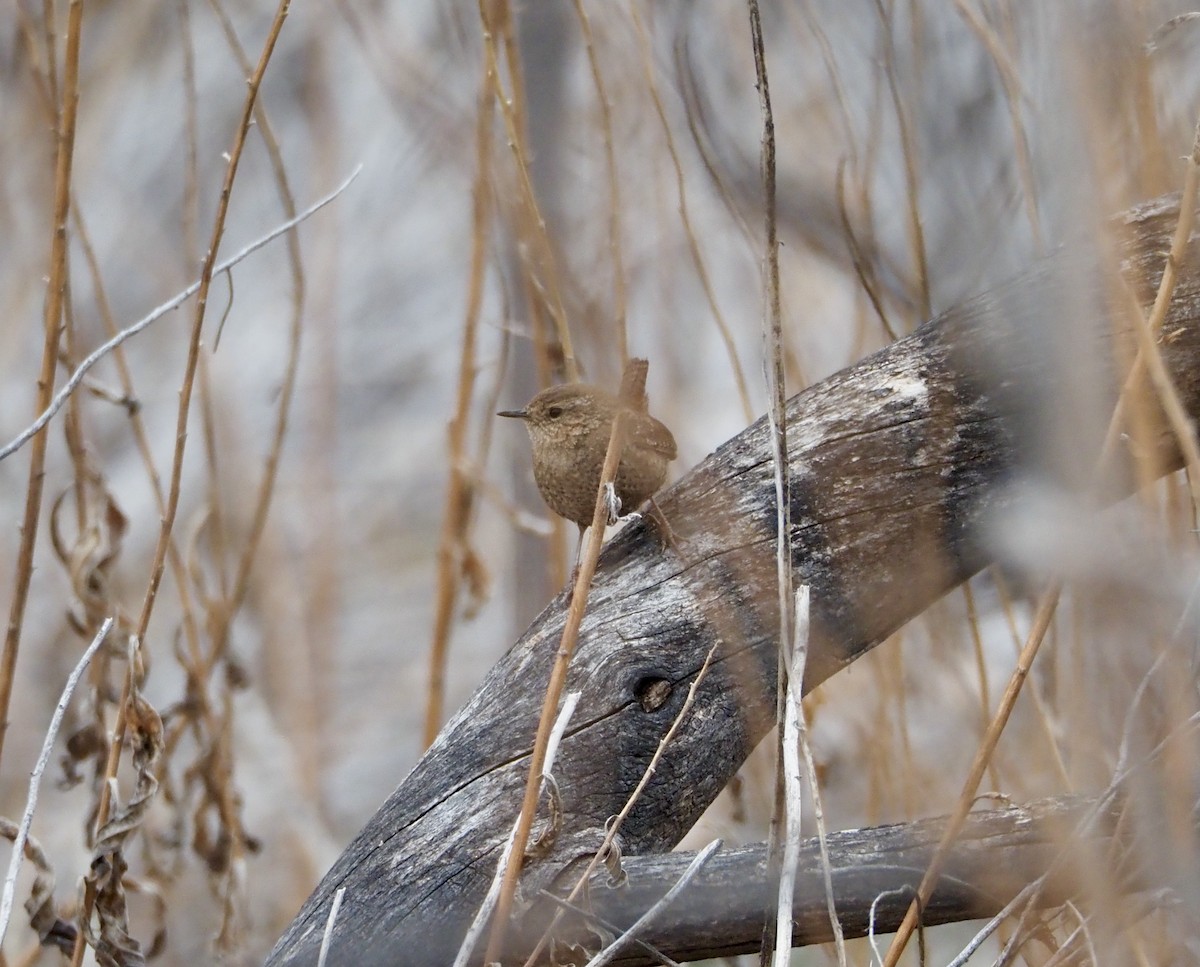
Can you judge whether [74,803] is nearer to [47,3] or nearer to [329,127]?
[329,127]

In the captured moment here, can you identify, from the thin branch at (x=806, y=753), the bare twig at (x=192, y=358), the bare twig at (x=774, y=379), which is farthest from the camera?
the bare twig at (x=192, y=358)

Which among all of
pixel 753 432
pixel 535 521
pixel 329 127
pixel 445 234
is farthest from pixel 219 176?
pixel 753 432

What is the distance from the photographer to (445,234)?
15.5 feet

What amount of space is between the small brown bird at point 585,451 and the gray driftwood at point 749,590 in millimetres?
197

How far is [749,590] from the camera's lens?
1.59 m

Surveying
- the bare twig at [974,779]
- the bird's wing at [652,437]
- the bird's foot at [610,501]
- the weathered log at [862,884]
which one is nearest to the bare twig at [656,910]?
the weathered log at [862,884]

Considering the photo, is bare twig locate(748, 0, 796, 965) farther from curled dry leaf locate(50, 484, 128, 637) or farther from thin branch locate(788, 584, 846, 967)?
curled dry leaf locate(50, 484, 128, 637)

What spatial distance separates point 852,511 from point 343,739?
11.2 feet

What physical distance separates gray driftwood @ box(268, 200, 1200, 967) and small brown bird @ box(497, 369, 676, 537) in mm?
197

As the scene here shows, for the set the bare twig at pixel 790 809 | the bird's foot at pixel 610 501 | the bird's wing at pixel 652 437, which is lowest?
the bare twig at pixel 790 809

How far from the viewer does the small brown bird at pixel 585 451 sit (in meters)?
1.87

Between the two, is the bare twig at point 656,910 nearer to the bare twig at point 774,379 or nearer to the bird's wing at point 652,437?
the bare twig at point 774,379

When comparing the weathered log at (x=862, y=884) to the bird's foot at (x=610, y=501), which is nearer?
the bird's foot at (x=610, y=501)

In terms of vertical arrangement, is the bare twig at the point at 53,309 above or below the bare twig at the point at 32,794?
above
